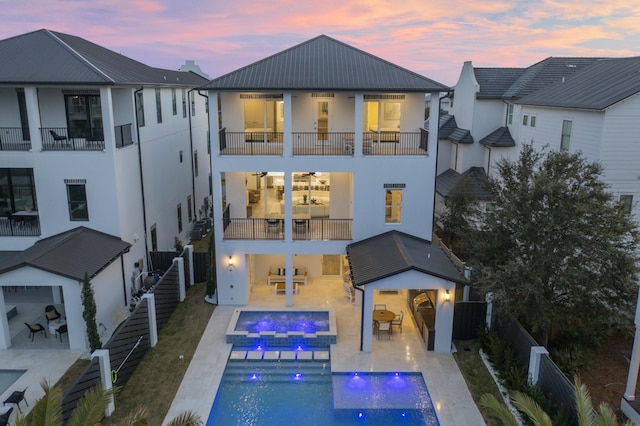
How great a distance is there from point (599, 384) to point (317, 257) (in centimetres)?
1192

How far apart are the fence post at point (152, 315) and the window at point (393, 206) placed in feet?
31.3

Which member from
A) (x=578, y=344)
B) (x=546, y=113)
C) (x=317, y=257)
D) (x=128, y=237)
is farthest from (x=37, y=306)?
(x=546, y=113)

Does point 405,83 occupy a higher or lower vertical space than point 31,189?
higher

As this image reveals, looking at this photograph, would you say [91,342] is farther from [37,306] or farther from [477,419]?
[477,419]

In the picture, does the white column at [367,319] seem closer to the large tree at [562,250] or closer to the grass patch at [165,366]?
the large tree at [562,250]

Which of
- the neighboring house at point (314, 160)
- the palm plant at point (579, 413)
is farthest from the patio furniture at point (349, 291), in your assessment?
the palm plant at point (579, 413)

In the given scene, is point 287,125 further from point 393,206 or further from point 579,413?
point 579,413

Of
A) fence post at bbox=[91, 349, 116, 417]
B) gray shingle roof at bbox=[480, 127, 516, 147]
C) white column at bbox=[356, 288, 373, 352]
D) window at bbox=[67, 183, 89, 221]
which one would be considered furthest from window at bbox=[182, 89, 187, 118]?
fence post at bbox=[91, 349, 116, 417]

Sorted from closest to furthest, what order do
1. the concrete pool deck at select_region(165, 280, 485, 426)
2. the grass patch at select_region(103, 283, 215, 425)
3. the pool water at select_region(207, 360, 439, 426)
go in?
the pool water at select_region(207, 360, 439, 426) → the grass patch at select_region(103, 283, 215, 425) → the concrete pool deck at select_region(165, 280, 485, 426)

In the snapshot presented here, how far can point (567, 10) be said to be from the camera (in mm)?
23391

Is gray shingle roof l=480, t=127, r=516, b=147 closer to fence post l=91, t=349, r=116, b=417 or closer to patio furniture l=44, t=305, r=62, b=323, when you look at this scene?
fence post l=91, t=349, r=116, b=417

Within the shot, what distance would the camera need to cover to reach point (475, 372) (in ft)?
45.7

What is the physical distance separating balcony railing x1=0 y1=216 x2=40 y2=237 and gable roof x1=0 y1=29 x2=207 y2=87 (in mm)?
5461

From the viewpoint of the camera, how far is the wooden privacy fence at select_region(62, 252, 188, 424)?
10695 mm
